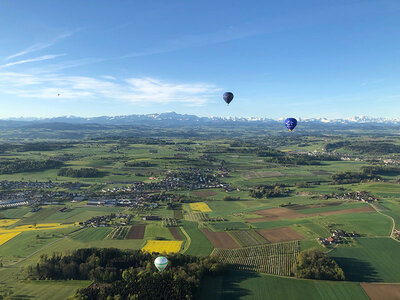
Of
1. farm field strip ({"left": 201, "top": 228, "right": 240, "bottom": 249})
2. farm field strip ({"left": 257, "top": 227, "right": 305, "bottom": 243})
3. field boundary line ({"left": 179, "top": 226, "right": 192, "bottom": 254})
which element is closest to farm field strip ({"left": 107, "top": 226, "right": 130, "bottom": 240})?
field boundary line ({"left": 179, "top": 226, "right": 192, "bottom": 254})

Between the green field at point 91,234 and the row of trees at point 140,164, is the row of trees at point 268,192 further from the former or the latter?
the row of trees at point 140,164

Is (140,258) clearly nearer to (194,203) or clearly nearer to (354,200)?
(194,203)

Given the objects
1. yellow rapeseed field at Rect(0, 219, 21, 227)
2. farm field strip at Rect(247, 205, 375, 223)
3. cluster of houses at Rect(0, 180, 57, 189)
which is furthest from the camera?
cluster of houses at Rect(0, 180, 57, 189)

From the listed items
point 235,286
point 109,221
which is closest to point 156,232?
point 109,221

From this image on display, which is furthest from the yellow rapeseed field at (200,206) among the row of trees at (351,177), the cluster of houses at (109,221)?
the row of trees at (351,177)

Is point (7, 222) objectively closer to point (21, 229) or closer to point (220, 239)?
point (21, 229)

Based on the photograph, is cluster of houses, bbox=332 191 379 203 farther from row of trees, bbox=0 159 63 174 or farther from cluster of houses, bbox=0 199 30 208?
row of trees, bbox=0 159 63 174

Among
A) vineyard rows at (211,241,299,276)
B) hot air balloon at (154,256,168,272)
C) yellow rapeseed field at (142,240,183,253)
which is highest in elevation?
hot air balloon at (154,256,168,272)
